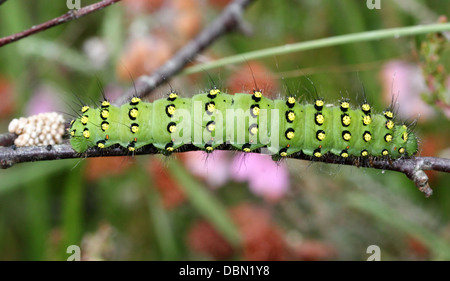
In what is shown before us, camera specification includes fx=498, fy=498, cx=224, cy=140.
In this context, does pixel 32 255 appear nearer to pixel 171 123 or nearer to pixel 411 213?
pixel 171 123

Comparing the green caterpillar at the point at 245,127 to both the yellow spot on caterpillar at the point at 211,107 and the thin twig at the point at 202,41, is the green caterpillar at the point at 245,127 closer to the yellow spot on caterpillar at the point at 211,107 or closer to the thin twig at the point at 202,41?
the yellow spot on caterpillar at the point at 211,107

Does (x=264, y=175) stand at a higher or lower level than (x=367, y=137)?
lower

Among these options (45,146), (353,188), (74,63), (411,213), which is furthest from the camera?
(74,63)

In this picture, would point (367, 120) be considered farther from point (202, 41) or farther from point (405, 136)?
point (202, 41)

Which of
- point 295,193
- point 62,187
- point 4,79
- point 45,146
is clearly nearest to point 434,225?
point 295,193

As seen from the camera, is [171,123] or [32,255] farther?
[32,255]

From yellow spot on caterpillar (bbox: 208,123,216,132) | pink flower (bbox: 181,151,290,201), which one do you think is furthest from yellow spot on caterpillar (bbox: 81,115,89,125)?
pink flower (bbox: 181,151,290,201)

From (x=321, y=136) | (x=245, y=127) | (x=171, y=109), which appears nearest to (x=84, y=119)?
A: (x=171, y=109)

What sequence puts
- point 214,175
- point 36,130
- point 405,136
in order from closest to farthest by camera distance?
point 36,130 < point 405,136 < point 214,175
